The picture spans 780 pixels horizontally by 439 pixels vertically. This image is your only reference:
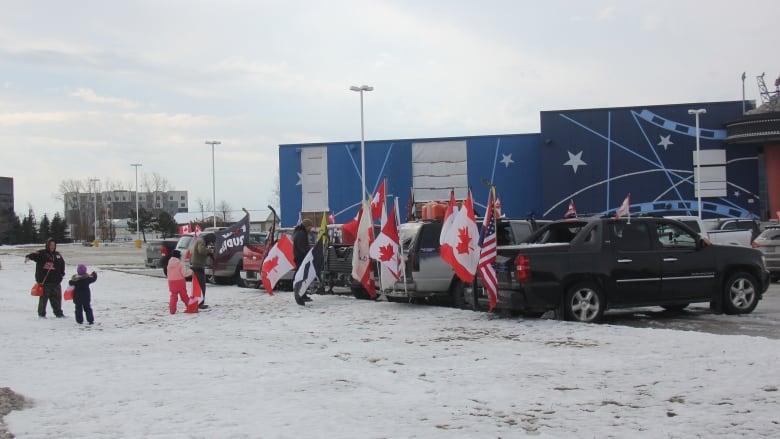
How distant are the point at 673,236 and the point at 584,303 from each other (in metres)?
2.01

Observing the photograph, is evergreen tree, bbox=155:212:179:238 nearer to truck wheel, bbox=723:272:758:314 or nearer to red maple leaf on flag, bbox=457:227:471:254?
red maple leaf on flag, bbox=457:227:471:254

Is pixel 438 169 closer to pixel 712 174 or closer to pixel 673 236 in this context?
pixel 712 174

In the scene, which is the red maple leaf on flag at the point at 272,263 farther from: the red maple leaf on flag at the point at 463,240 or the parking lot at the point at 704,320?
the parking lot at the point at 704,320

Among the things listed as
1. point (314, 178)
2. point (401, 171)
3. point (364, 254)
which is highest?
point (401, 171)

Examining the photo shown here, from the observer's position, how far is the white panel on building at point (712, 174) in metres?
40.8

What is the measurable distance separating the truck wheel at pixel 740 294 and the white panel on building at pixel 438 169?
33.2 meters

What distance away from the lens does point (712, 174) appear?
40.9m

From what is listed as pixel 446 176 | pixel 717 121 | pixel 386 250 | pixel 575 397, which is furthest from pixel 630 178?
pixel 575 397

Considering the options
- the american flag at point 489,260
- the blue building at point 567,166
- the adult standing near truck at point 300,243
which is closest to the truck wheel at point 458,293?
the american flag at point 489,260

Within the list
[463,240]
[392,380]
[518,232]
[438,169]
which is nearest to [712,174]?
[438,169]

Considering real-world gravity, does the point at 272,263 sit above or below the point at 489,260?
below

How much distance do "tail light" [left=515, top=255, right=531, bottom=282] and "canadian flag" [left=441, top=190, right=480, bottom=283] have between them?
5.21 feet

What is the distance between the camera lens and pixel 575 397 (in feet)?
21.6

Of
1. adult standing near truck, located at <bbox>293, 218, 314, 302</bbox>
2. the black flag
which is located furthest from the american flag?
the black flag
